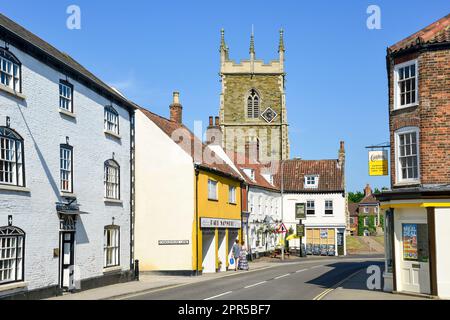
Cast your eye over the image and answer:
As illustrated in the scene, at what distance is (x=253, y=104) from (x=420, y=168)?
63.1m

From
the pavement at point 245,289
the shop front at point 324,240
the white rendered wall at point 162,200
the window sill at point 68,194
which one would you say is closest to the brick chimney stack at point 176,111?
the white rendered wall at point 162,200

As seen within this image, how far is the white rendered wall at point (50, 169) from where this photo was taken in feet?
66.2

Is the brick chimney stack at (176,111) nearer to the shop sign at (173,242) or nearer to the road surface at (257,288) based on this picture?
the shop sign at (173,242)

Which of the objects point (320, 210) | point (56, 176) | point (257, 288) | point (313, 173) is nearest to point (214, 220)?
point (257, 288)

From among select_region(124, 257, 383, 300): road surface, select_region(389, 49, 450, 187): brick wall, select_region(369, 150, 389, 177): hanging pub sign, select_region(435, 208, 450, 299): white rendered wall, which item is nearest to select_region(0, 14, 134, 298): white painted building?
select_region(124, 257, 383, 300): road surface

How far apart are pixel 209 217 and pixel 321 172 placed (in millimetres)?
28813

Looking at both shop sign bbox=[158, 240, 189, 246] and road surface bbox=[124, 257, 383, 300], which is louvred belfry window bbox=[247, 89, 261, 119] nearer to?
shop sign bbox=[158, 240, 189, 246]

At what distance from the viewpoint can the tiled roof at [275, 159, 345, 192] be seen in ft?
197

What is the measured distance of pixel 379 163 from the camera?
24062 mm

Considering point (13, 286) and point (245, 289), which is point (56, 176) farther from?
point (245, 289)

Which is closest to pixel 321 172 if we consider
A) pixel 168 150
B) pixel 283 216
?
pixel 283 216

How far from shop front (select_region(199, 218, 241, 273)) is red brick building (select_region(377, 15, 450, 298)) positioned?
1338 cm

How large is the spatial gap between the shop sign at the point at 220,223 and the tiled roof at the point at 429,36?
14935 millimetres
